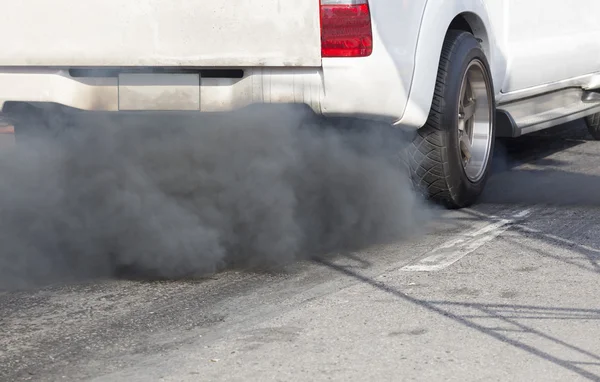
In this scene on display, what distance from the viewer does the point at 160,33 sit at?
534 cm

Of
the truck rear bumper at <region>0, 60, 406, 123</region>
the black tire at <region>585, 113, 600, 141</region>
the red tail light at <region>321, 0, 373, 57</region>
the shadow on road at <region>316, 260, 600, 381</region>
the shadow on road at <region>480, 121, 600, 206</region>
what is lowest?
the shadow on road at <region>316, 260, 600, 381</region>

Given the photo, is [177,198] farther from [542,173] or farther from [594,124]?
[594,124]

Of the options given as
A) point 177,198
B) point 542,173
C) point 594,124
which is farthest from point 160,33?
point 594,124

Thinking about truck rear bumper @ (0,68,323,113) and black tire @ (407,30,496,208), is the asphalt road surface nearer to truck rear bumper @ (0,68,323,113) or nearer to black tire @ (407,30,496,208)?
black tire @ (407,30,496,208)

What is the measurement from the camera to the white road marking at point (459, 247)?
5.07 metres

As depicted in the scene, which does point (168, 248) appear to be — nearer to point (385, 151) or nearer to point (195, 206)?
point (195, 206)

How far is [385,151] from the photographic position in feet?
19.5

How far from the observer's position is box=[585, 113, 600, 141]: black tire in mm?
8969

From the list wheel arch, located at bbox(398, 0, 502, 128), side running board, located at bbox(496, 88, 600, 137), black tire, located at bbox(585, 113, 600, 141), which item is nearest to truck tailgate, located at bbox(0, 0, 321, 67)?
wheel arch, located at bbox(398, 0, 502, 128)

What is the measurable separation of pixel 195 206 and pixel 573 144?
14.3ft

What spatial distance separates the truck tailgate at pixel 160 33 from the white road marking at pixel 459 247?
1013mm

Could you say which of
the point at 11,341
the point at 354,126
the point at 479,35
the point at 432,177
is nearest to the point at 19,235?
the point at 11,341

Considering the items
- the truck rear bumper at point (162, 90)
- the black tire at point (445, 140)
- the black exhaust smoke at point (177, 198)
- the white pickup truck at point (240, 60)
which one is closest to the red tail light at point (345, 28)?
the white pickup truck at point (240, 60)

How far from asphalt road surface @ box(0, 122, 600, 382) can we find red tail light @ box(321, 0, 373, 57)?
0.94m
